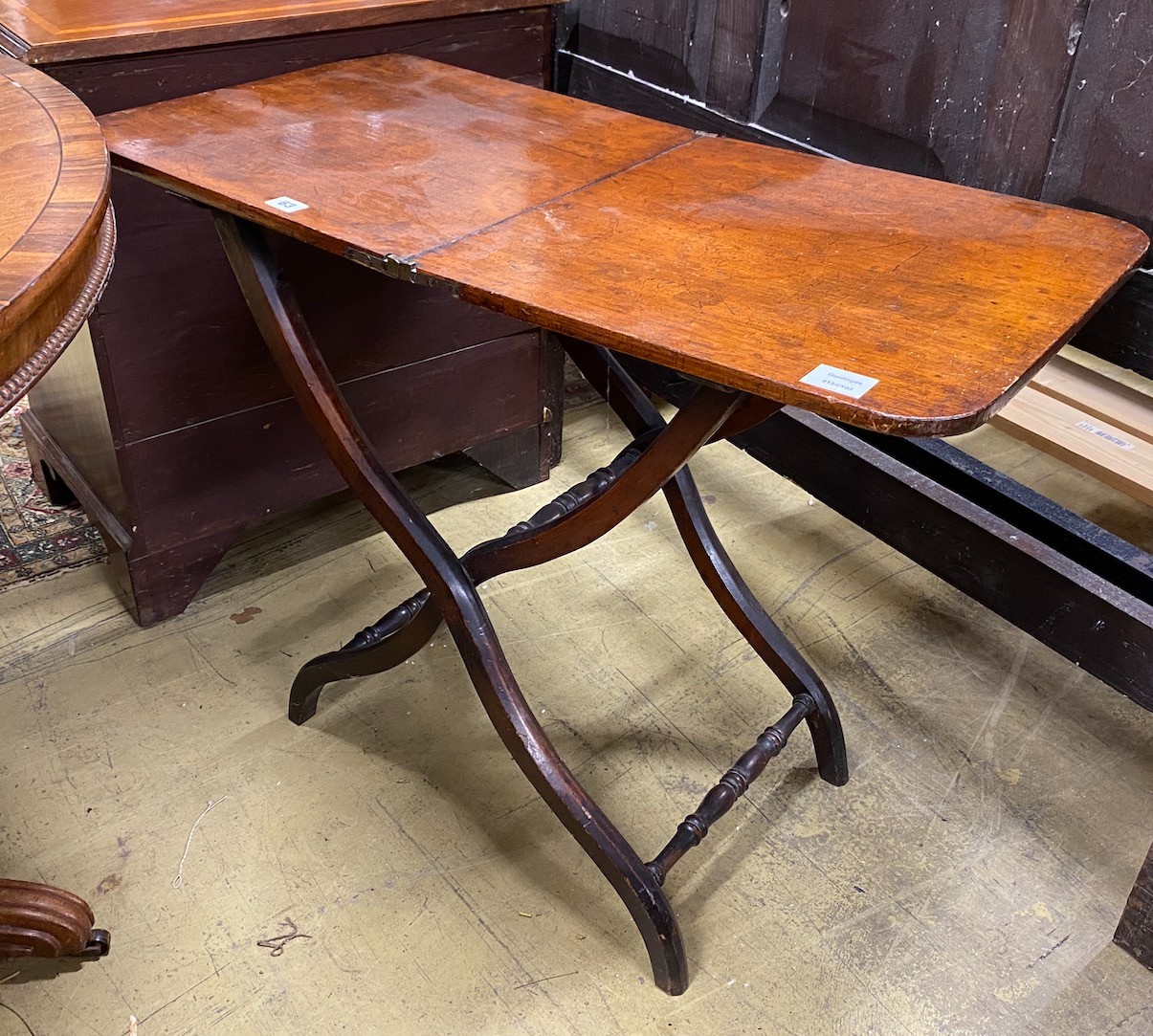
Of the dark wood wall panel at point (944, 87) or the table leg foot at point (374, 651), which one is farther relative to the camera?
the table leg foot at point (374, 651)

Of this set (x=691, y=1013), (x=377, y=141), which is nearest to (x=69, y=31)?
(x=377, y=141)

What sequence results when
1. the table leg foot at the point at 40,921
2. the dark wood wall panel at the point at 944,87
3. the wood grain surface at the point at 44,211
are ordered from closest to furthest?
the wood grain surface at the point at 44,211 → the table leg foot at the point at 40,921 → the dark wood wall panel at the point at 944,87

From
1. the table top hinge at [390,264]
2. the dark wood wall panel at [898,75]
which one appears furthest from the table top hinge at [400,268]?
the dark wood wall panel at [898,75]

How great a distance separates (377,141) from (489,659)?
0.73 m

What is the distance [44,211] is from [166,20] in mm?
899

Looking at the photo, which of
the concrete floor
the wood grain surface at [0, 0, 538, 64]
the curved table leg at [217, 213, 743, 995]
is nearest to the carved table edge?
the curved table leg at [217, 213, 743, 995]

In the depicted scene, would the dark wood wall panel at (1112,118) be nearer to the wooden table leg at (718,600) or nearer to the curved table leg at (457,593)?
the wooden table leg at (718,600)

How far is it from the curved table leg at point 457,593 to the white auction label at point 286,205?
172 mm

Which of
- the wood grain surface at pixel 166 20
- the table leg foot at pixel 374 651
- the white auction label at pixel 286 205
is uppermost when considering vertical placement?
the wood grain surface at pixel 166 20

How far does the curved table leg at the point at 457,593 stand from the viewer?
153 centimetres

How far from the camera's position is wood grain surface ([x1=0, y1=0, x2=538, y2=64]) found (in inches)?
65.1

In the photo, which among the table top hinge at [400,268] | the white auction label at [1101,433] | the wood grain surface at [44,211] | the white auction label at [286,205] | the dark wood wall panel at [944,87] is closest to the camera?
the wood grain surface at [44,211]

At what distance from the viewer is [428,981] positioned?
1.57m

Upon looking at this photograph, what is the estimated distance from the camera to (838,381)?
1023mm
